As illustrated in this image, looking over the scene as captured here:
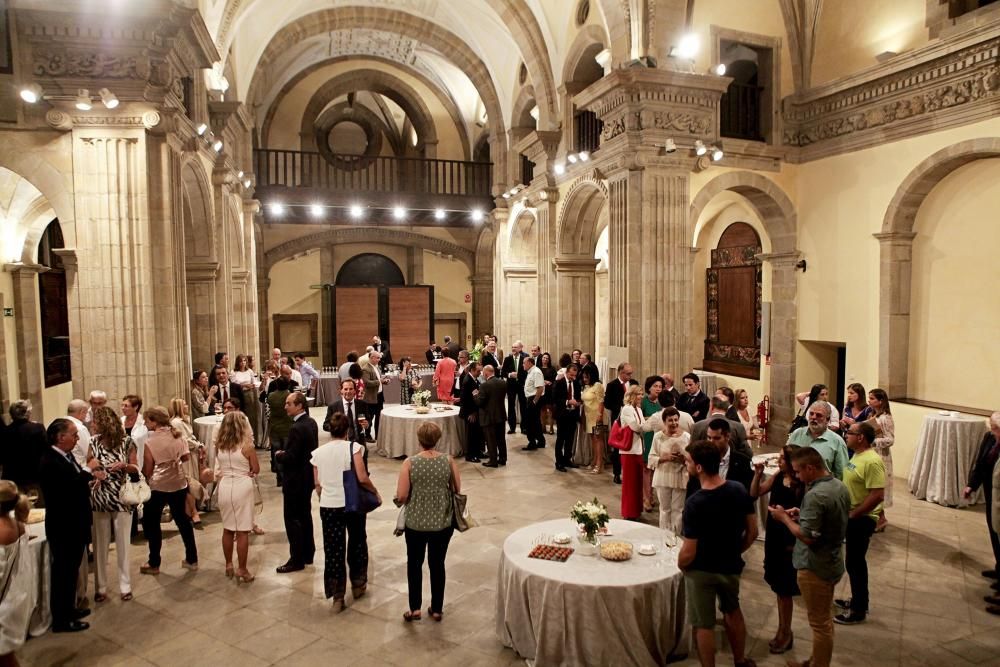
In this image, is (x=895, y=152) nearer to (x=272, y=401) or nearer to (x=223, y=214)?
(x=272, y=401)

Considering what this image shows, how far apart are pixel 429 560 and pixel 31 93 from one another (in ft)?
20.0

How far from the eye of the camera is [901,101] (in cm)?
824

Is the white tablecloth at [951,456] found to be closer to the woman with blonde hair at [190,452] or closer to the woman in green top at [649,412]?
the woman in green top at [649,412]

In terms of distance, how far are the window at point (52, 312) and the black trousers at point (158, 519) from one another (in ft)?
24.0

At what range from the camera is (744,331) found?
1187 cm

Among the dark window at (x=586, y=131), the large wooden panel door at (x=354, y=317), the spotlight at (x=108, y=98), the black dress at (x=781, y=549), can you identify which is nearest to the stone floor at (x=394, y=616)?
the black dress at (x=781, y=549)

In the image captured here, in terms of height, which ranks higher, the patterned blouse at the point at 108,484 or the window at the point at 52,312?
the window at the point at 52,312

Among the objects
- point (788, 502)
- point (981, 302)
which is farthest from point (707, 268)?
point (788, 502)

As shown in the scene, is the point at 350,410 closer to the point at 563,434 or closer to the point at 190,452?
the point at 190,452

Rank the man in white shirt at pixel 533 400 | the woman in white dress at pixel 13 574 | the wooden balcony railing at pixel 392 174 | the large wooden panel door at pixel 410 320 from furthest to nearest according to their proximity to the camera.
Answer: the large wooden panel door at pixel 410 320 < the wooden balcony railing at pixel 392 174 < the man in white shirt at pixel 533 400 < the woman in white dress at pixel 13 574

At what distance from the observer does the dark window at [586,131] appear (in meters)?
11.0

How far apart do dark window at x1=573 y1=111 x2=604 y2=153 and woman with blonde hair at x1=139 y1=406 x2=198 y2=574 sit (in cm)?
809

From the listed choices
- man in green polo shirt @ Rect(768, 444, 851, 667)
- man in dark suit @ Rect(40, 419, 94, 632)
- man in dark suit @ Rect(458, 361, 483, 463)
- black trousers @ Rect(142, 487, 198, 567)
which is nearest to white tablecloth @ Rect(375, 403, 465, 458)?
man in dark suit @ Rect(458, 361, 483, 463)

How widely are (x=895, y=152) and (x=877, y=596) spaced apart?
6.03 metres
